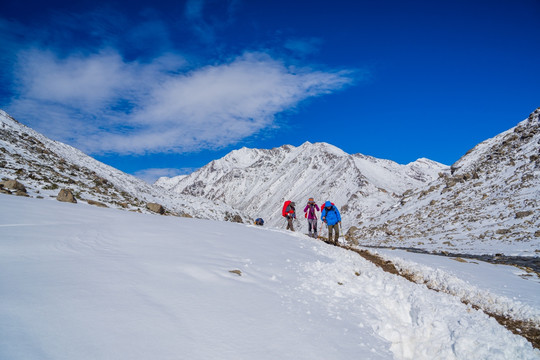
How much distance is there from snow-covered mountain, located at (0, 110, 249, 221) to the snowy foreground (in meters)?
14.8

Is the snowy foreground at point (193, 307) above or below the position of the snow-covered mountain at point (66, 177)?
below

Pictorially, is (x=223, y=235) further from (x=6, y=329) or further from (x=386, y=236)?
(x=386, y=236)

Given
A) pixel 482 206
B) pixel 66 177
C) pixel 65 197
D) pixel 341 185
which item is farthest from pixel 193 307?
pixel 341 185

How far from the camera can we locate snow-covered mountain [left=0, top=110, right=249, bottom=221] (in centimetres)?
2606

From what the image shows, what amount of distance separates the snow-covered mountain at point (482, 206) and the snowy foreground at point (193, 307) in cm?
2241

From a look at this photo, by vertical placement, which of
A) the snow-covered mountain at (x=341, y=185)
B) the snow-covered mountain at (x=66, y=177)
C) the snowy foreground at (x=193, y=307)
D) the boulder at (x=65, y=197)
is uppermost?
the snow-covered mountain at (x=341, y=185)

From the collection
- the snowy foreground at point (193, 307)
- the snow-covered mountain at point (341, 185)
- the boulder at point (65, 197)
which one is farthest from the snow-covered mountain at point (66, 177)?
the snow-covered mountain at point (341, 185)

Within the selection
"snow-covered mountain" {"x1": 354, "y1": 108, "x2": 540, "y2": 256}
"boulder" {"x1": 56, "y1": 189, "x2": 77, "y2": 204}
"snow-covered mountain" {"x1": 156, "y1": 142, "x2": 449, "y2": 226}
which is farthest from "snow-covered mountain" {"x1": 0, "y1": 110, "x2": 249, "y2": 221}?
"snow-covered mountain" {"x1": 156, "y1": 142, "x2": 449, "y2": 226}

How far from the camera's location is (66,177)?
3294 centimetres

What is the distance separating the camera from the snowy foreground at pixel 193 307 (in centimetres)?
397

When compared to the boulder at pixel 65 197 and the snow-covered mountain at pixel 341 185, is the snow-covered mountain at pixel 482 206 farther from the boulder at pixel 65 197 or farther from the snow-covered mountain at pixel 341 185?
the boulder at pixel 65 197

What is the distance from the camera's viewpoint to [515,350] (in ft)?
19.5

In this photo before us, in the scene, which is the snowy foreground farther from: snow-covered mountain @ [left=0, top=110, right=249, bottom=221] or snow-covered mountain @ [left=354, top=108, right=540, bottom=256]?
snow-covered mountain @ [left=354, top=108, right=540, bottom=256]

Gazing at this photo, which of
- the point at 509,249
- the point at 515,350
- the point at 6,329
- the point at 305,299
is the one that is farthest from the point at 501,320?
the point at 509,249
